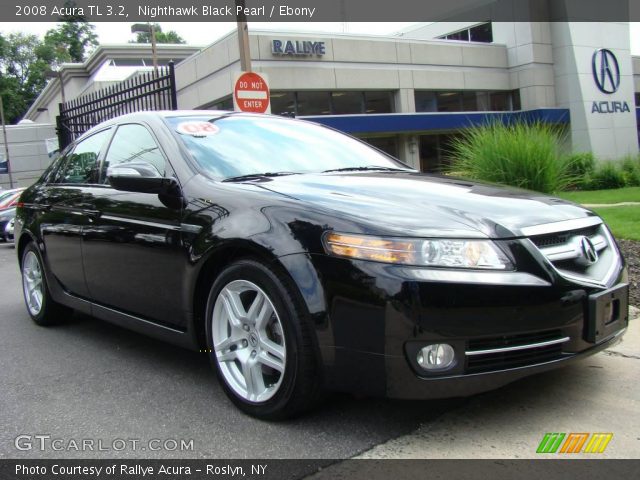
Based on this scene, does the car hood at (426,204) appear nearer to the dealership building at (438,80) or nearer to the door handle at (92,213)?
the door handle at (92,213)

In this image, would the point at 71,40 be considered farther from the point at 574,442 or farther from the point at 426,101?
the point at 574,442

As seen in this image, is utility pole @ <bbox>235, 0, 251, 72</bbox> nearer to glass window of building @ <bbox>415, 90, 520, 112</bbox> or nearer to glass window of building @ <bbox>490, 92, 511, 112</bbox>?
glass window of building @ <bbox>415, 90, 520, 112</bbox>

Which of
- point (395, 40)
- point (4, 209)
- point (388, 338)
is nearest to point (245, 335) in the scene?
point (388, 338)

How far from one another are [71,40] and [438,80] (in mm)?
67641

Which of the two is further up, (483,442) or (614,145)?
(614,145)

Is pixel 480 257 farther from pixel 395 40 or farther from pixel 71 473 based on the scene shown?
pixel 395 40

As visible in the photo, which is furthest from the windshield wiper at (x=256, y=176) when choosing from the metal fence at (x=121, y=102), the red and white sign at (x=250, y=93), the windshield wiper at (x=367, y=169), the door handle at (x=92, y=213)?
the metal fence at (x=121, y=102)

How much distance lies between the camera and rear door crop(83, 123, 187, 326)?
3.40 metres

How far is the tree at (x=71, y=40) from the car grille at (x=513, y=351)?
84.5m

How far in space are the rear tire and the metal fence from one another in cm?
402

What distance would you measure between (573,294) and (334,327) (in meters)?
1.05

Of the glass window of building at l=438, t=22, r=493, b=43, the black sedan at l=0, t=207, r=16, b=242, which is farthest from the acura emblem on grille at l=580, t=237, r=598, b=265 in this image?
the glass window of building at l=438, t=22, r=493, b=43

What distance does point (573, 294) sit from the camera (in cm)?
263

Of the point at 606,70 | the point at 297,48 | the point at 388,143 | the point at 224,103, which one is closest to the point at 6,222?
the point at 224,103
